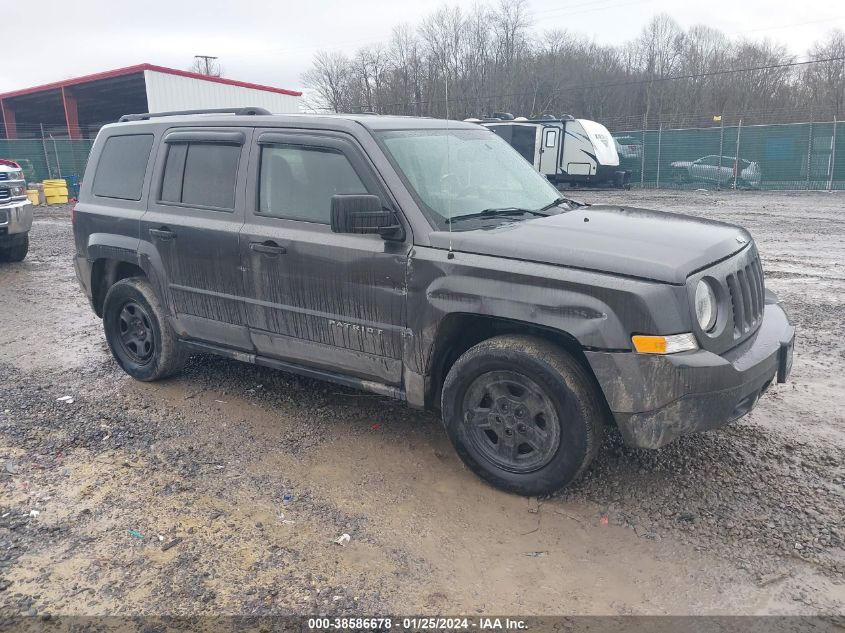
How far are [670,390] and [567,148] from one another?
22740 mm

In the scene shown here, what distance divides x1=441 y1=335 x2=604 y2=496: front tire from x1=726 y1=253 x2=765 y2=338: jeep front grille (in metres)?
0.85

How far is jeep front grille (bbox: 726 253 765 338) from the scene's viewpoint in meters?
3.53

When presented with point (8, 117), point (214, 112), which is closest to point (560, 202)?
point (214, 112)

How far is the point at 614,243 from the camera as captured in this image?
3492 mm

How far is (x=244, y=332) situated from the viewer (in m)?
4.68

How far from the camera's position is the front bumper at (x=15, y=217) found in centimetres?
1063

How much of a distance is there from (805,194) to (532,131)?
30.7ft

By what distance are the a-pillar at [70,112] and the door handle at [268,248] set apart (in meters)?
31.9

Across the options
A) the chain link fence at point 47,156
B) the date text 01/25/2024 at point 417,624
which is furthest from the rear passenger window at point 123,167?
the chain link fence at point 47,156

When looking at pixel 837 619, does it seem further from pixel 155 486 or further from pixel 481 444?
pixel 155 486

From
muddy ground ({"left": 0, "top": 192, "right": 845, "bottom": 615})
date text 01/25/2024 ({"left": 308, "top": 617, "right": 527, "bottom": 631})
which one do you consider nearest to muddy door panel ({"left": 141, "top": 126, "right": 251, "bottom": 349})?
muddy ground ({"left": 0, "top": 192, "right": 845, "bottom": 615})

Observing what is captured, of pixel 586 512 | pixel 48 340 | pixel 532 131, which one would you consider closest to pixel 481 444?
pixel 586 512

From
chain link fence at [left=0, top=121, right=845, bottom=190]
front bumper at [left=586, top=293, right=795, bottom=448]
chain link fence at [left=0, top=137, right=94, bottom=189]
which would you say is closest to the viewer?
front bumper at [left=586, top=293, right=795, bottom=448]

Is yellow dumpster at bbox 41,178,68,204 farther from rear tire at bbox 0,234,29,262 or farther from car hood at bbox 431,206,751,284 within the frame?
car hood at bbox 431,206,751,284
